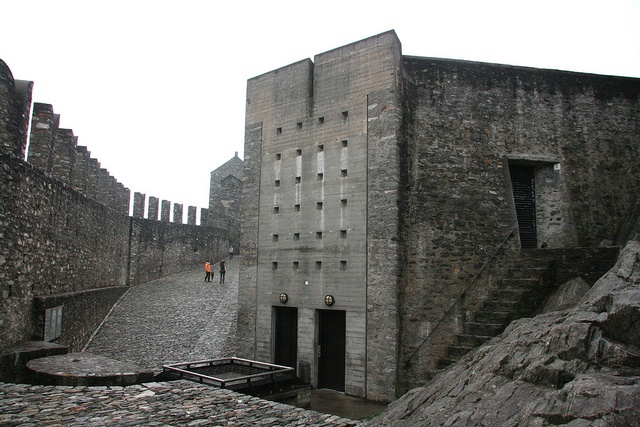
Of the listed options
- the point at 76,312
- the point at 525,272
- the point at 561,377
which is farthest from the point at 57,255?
the point at 561,377

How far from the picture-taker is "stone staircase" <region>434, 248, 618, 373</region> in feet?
32.2

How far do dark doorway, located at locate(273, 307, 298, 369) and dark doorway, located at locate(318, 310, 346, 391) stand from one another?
801 mm

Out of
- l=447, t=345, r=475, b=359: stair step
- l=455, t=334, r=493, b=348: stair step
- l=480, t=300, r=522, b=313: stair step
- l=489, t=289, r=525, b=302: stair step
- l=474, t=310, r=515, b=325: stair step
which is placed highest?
l=489, t=289, r=525, b=302: stair step

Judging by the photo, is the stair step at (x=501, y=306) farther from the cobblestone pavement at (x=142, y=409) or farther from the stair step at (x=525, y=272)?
the cobblestone pavement at (x=142, y=409)

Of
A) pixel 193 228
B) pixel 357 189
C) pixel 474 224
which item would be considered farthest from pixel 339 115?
pixel 193 228

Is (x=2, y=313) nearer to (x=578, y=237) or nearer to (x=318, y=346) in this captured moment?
(x=318, y=346)

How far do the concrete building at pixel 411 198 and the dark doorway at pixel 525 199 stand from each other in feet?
0.12

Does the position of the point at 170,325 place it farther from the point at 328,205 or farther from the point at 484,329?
the point at 484,329

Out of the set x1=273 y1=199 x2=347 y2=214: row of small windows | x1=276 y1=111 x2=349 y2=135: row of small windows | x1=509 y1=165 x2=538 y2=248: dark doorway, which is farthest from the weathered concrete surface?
x1=509 y1=165 x2=538 y2=248: dark doorway

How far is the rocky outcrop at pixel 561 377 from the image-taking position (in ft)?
13.3

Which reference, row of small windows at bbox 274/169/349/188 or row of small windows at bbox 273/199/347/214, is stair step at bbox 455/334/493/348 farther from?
row of small windows at bbox 274/169/349/188

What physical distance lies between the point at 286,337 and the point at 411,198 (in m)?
4.91

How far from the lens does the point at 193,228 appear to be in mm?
27375

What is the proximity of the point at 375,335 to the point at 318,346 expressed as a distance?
5.63 feet
